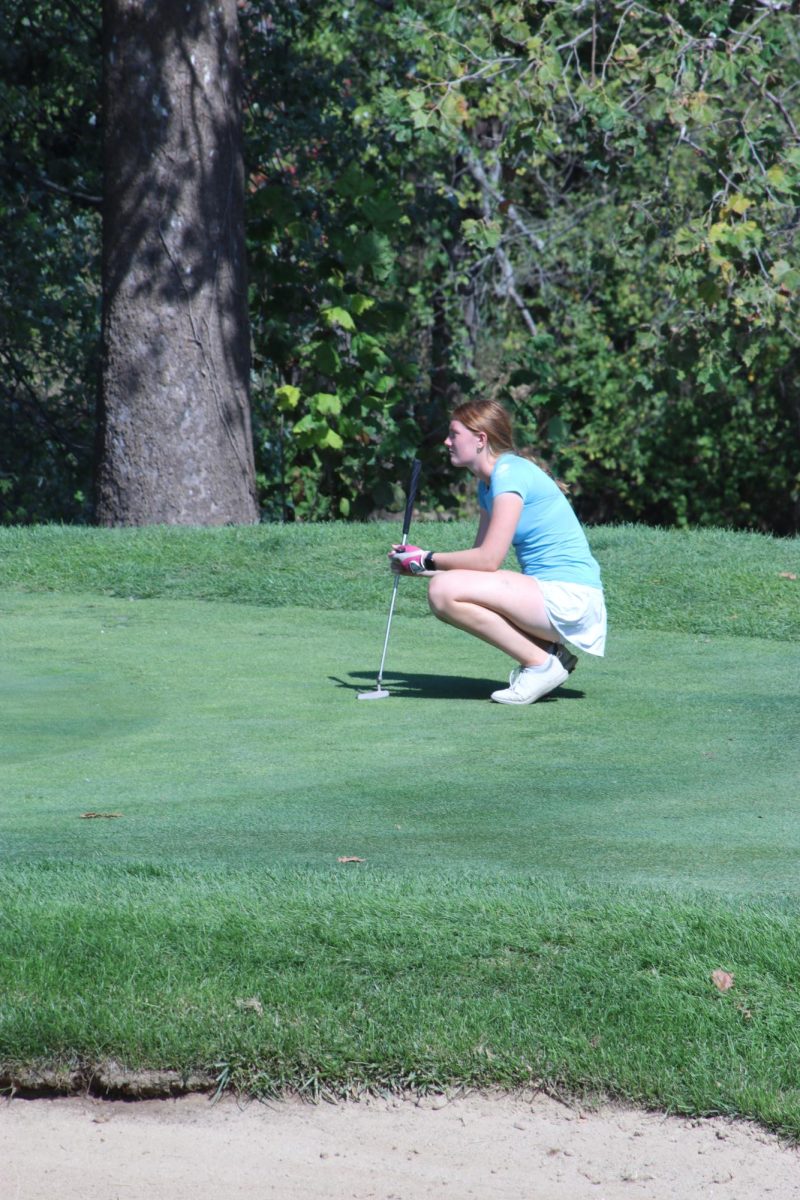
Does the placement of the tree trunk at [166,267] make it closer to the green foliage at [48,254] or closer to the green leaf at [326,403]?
the green leaf at [326,403]

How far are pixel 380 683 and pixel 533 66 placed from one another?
7.58 meters

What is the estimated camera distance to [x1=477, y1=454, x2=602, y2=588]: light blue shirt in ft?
23.7

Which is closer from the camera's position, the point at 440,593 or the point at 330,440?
the point at 440,593

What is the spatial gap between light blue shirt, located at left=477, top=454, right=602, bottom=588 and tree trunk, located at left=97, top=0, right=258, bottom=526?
5.88 meters

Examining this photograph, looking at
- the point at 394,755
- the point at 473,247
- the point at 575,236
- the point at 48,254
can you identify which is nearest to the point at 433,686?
the point at 394,755

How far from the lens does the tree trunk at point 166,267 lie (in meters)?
12.6

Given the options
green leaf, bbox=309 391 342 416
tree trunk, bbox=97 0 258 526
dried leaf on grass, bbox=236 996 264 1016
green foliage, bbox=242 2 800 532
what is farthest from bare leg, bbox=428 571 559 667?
green leaf, bbox=309 391 342 416

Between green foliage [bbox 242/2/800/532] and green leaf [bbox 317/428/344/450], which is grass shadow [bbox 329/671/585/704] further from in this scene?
green leaf [bbox 317/428/344/450]

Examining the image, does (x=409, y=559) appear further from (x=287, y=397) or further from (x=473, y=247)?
(x=473, y=247)

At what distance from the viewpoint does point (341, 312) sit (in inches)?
544

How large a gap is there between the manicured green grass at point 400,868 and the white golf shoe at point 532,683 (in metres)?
0.10

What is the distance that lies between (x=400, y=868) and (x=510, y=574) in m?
3.00

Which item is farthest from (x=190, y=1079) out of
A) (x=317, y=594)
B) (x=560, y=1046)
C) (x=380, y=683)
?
(x=317, y=594)

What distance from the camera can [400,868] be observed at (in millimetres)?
4418
